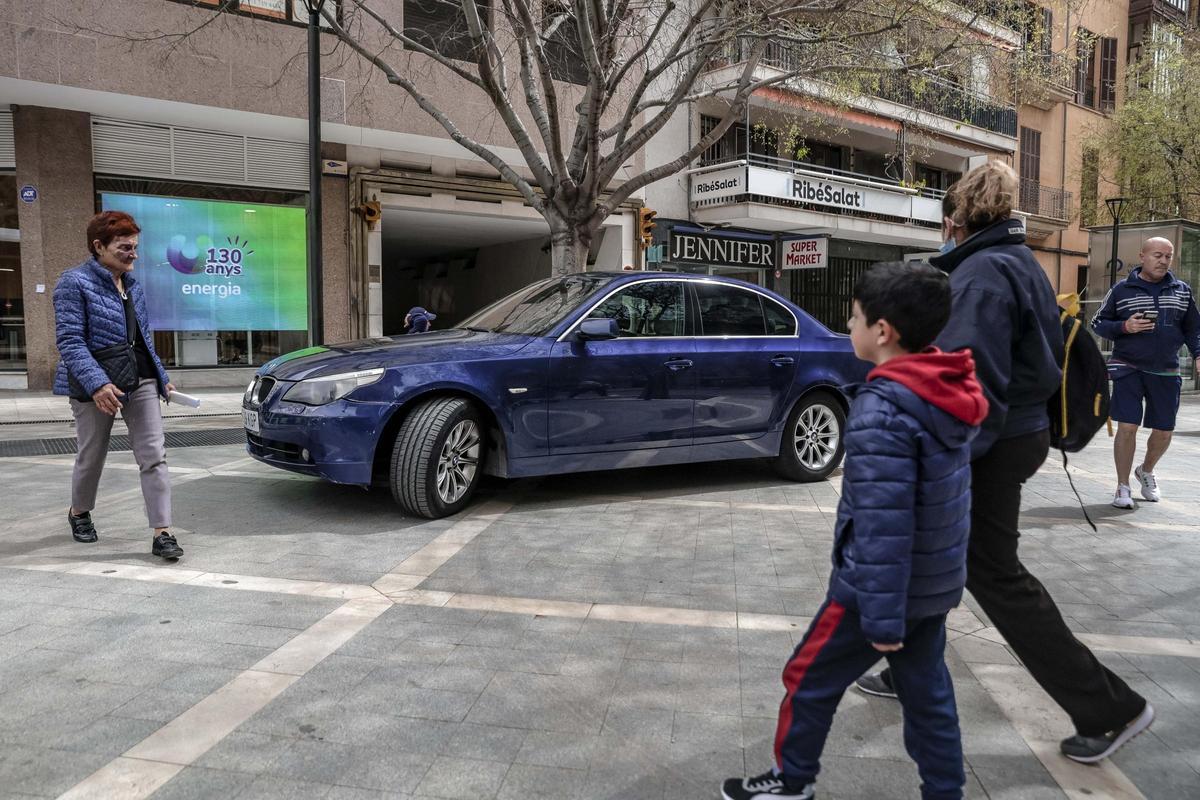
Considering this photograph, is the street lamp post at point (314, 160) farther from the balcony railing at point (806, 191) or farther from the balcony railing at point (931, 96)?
the balcony railing at point (806, 191)

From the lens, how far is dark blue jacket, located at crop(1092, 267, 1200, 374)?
6082 millimetres

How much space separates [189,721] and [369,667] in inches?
24.2

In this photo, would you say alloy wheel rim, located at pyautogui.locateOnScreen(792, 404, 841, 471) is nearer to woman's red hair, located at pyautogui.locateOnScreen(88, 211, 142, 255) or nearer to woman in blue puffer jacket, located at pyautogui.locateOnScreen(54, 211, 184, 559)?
woman in blue puffer jacket, located at pyautogui.locateOnScreen(54, 211, 184, 559)

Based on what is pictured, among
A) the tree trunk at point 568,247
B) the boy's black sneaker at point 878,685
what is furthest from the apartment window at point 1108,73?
the boy's black sneaker at point 878,685

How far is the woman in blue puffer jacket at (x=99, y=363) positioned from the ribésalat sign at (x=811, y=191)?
15617mm

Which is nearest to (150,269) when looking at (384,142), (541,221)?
(384,142)

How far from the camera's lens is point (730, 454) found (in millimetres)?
6363

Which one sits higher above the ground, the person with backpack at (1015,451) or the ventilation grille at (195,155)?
the ventilation grille at (195,155)

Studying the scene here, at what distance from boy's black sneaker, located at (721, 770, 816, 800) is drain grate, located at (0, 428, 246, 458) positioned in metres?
6.87

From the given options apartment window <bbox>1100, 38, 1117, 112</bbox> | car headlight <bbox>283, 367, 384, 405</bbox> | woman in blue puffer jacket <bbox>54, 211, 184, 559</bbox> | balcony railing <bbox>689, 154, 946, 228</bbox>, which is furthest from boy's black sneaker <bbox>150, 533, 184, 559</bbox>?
apartment window <bbox>1100, 38, 1117, 112</bbox>

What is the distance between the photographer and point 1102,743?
2.49 meters

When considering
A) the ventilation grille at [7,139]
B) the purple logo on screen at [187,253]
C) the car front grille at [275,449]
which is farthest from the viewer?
the purple logo on screen at [187,253]

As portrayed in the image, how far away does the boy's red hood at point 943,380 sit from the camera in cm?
195

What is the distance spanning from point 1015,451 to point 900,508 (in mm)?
843
